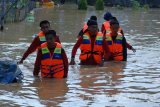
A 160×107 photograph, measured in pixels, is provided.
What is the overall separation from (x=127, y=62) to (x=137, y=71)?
1.54m

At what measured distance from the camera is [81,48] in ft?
39.7

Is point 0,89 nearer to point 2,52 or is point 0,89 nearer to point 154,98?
point 154,98

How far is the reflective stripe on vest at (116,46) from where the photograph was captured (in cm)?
1294

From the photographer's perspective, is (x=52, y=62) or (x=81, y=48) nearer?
(x=52, y=62)

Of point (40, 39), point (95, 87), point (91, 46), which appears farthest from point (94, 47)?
point (95, 87)

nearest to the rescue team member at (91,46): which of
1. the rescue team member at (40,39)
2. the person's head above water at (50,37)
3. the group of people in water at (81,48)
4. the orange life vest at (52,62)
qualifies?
the group of people in water at (81,48)

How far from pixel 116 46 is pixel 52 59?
352 cm

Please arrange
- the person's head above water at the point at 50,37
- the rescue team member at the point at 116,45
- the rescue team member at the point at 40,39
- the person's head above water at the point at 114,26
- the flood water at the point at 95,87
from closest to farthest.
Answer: the flood water at the point at 95,87
the person's head above water at the point at 50,37
the rescue team member at the point at 40,39
the person's head above water at the point at 114,26
the rescue team member at the point at 116,45

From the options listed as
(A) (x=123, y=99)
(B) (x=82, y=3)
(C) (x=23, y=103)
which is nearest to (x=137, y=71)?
(A) (x=123, y=99)

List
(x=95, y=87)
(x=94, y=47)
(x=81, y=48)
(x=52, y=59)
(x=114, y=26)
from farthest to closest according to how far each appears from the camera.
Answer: (x=114, y=26) → (x=81, y=48) → (x=94, y=47) → (x=52, y=59) → (x=95, y=87)

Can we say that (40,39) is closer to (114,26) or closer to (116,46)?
(114,26)

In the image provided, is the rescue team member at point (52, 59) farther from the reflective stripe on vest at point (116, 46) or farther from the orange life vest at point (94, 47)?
the reflective stripe on vest at point (116, 46)

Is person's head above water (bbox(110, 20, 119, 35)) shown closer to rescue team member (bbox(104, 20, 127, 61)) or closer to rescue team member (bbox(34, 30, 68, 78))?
rescue team member (bbox(104, 20, 127, 61))

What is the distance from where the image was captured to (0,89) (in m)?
9.02
